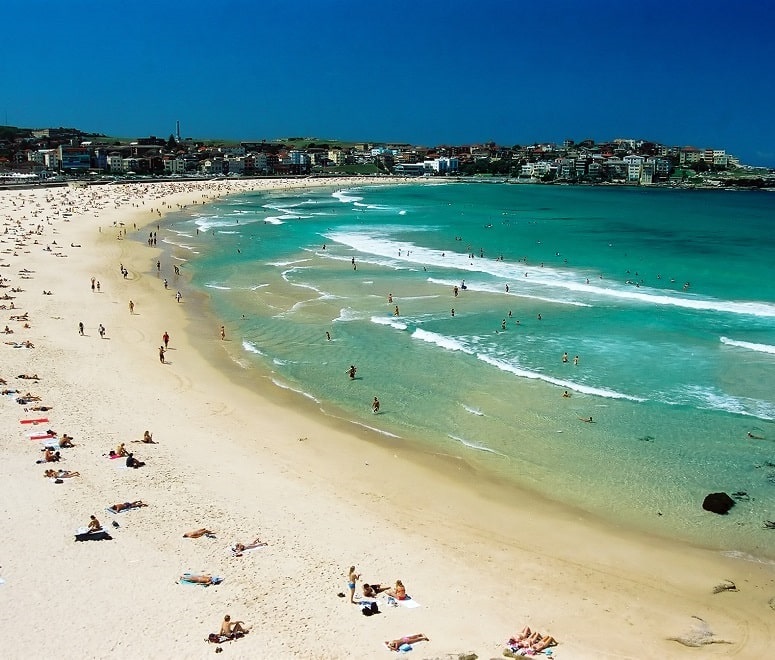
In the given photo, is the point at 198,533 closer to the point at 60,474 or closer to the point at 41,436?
the point at 60,474

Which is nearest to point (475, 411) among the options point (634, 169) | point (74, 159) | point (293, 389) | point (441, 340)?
point (293, 389)

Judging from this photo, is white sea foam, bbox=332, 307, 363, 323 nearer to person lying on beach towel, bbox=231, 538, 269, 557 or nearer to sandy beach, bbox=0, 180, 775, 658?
sandy beach, bbox=0, 180, 775, 658

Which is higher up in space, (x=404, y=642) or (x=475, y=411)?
(x=475, y=411)

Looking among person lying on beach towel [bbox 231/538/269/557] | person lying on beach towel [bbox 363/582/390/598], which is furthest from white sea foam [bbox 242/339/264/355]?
person lying on beach towel [bbox 363/582/390/598]

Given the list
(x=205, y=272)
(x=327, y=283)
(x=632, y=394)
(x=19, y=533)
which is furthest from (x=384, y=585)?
(x=205, y=272)

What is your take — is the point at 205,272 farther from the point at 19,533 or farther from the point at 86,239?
the point at 19,533

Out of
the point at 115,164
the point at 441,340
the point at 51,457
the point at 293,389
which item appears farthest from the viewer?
the point at 115,164
